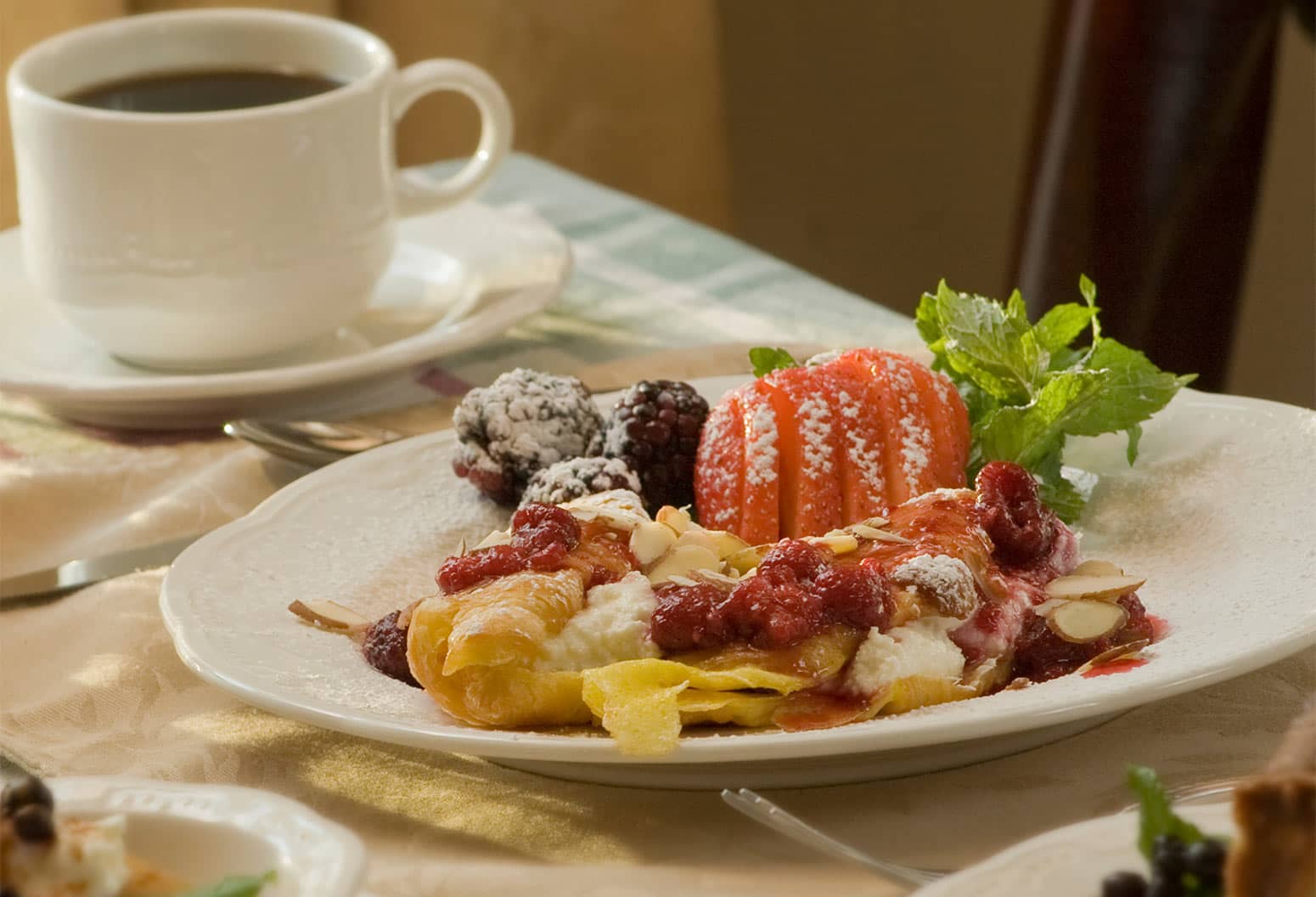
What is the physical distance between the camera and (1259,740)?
0.89m

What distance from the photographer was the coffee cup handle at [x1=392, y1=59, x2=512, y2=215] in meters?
1.61

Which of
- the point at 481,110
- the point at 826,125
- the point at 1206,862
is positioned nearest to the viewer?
the point at 1206,862

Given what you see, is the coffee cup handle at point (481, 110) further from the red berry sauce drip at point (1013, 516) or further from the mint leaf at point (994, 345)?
the red berry sauce drip at point (1013, 516)

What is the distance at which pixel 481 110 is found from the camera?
1716 mm

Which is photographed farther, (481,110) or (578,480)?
(481,110)

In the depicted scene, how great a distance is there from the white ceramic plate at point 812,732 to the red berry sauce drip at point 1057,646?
0.03 meters

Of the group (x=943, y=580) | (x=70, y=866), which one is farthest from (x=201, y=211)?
(x=70, y=866)

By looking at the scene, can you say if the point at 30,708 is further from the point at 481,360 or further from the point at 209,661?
the point at 481,360

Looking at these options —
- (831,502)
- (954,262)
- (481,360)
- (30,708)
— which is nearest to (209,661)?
(30,708)

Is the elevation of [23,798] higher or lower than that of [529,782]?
higher

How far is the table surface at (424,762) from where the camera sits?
810 mm

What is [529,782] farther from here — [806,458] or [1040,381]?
[1040,381]

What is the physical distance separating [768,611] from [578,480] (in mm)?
308

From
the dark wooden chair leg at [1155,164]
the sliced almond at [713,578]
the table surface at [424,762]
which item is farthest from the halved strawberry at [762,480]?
the dark wooden chair leg at [1155,164]
